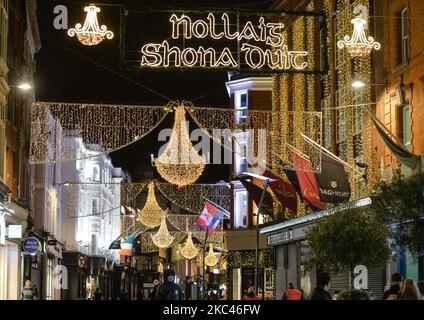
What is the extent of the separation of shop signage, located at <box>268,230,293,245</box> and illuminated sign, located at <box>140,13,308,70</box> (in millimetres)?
25903

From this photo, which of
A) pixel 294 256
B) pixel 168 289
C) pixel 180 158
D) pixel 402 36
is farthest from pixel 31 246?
pixel 168 289

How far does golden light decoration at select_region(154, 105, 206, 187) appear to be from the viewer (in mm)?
31906

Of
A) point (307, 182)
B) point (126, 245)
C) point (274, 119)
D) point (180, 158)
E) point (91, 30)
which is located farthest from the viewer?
point (126, 245)

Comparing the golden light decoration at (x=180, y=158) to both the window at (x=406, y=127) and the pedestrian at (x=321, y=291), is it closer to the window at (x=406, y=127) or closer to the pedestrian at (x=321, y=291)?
the window at (x=406, y=127)

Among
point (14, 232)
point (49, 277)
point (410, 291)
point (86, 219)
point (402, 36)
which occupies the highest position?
point (402, 36)

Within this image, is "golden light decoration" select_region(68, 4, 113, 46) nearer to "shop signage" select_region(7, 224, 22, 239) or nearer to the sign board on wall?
the sign board on wall

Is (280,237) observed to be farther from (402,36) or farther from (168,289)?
(168,289)

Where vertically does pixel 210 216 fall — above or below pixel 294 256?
above

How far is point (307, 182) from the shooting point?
38.3m

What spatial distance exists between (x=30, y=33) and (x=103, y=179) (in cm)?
4762

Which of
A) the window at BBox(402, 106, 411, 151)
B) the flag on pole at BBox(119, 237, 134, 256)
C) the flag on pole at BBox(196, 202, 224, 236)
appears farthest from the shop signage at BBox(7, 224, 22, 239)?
the flag on pole at BBox(119, 237, 134, 256)

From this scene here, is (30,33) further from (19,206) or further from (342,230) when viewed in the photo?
(342,230)

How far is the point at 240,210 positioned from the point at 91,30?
147 ft
